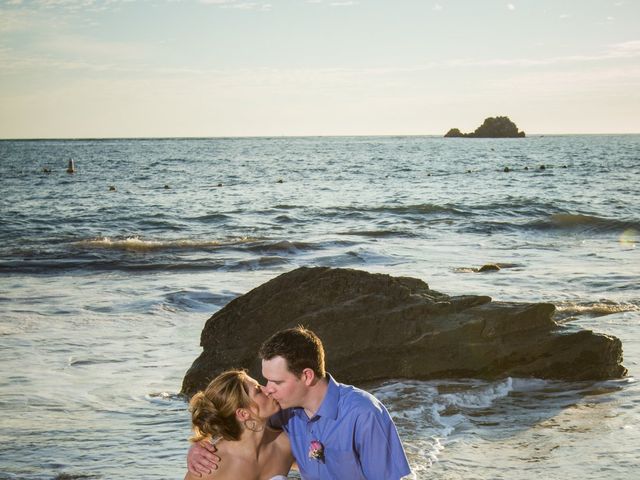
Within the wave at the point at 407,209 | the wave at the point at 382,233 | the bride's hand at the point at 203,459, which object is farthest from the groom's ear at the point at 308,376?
the wave at the point at 407,209

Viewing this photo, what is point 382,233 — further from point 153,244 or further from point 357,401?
point 357,401

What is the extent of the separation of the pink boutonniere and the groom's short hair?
1.18 ft

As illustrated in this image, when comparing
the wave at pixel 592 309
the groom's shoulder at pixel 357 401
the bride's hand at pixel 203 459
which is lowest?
the wave at pixel 592 309

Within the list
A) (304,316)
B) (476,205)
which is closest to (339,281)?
(304,316)

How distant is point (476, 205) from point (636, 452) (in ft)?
103

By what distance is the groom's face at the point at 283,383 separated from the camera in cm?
421

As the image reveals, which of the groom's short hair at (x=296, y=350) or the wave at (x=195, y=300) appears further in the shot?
the wave at (x=195, y=300)

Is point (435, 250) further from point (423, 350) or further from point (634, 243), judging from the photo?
point (423, 350)

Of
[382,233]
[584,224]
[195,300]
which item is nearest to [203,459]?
[195,300]

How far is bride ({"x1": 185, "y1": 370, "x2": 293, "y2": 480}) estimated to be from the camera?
4.54 metres

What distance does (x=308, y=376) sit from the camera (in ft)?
13.9

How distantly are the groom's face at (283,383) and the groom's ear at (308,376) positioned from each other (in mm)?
14

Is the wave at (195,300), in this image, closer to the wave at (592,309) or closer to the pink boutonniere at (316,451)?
the wave at (592,309)

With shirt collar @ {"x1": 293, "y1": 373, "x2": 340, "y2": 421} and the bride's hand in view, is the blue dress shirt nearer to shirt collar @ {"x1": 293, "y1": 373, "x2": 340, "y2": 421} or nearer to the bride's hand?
shirt collar @ {"x1": 293, "y1": 373, "x2": 340, "y2": 421}
